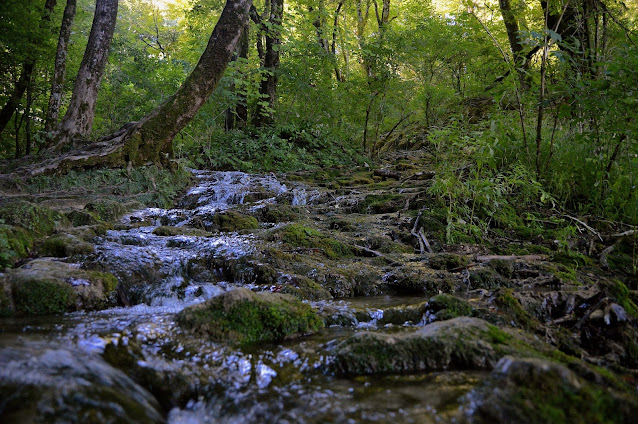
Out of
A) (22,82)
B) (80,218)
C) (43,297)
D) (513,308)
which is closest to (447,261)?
(513,308)

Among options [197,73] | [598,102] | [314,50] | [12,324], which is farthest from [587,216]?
[314,50]

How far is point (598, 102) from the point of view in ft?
12.9

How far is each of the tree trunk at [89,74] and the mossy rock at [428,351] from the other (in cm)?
891

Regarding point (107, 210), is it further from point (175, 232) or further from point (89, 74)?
point (89, 74)

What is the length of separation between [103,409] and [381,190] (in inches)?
262

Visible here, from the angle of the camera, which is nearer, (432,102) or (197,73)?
(197,73)

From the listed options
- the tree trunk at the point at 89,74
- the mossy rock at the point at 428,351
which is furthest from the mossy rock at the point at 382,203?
the tree trunk at the point at 89,74

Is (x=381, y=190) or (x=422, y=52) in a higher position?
(x=422, y=52)

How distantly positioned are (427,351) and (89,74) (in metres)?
9.54

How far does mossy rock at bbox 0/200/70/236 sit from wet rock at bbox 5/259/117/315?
1.11 metres

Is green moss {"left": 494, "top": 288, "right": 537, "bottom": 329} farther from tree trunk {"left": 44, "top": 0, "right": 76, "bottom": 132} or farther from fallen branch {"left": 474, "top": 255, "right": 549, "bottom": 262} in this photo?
tree trunk {"left": 44, "top": 0, "right": 76, "bottom": 132}

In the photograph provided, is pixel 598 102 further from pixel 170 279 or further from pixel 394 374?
pixel 170 279

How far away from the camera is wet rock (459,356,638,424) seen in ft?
4.05

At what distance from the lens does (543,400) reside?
1.27 metres
